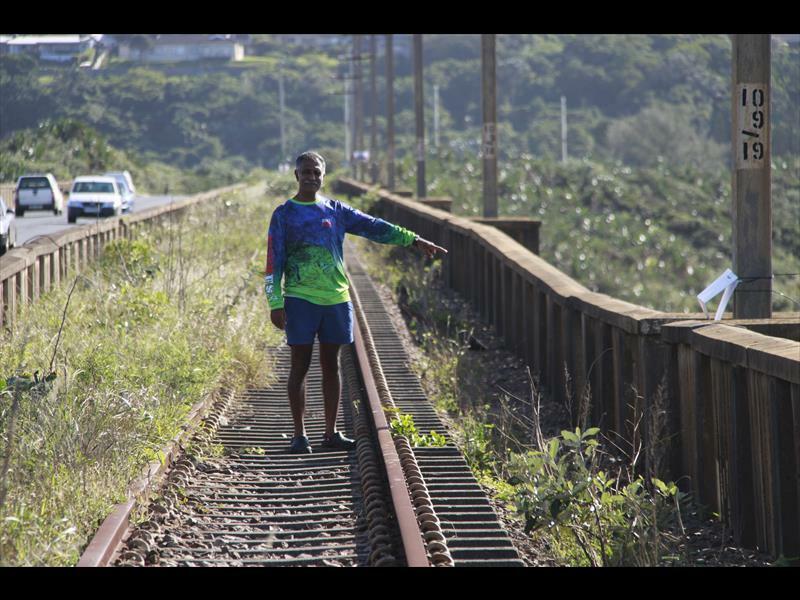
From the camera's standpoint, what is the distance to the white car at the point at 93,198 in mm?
38000

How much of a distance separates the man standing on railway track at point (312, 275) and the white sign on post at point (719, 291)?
1.81 metres

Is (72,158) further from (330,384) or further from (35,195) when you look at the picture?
(330,384)

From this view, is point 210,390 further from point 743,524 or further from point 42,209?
point 42,209

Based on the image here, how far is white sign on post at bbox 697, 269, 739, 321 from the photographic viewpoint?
8.43 metres

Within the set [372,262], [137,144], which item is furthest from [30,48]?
[137,144]

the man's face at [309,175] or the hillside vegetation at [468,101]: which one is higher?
the hillside vegetation at [468,101]

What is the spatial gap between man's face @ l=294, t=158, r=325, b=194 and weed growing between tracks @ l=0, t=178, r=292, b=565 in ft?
5.85

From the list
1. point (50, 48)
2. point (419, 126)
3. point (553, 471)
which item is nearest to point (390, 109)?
point (419, 126)

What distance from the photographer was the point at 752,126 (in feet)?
31.7

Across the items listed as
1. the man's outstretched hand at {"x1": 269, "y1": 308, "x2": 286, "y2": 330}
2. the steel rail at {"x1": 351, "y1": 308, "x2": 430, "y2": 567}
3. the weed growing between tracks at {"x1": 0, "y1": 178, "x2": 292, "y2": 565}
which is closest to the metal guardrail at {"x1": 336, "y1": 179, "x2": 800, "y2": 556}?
the steel rail at {"x1": 351, "y1": 308, "x2": 430, "y2": 567}

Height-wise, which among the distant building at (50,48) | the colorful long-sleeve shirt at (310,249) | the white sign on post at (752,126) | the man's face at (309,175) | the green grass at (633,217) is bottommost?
the green grass at (633,217)

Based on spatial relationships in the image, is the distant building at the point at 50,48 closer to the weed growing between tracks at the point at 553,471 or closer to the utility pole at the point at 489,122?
the utility pole at the point at 489,122

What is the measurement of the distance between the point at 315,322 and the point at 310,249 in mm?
530

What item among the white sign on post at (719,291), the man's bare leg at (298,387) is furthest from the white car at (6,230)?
the white sign on post at (719,291)
